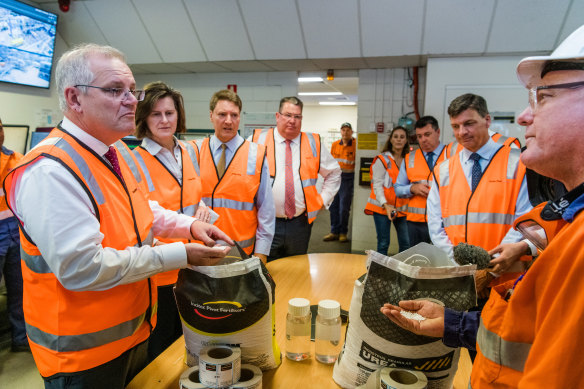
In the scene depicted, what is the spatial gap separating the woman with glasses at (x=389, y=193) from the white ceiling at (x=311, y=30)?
100cm

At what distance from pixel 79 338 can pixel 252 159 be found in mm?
1550

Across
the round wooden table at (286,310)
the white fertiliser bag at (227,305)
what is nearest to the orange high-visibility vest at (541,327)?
the round wooden table at (286,310)

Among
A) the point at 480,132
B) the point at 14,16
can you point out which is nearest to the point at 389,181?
the point at 480,132

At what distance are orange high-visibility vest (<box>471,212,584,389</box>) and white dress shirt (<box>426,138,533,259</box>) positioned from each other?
1221mm

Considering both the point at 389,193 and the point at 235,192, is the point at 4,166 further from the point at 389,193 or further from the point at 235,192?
the point at 389,193

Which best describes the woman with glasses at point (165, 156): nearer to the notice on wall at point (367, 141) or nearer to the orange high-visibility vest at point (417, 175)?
the orange high-visibility vest at point (417, 175)

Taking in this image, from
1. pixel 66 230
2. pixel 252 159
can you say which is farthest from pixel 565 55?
pixel 252 159

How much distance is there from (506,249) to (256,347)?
3.86ft

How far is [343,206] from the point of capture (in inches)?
222

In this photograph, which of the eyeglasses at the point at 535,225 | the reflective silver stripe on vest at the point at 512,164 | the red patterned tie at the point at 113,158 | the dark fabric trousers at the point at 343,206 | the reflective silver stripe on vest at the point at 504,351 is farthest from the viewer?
the dark fabric trousers at the point at 343,206

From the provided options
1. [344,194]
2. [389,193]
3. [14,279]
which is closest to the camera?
[14,279]

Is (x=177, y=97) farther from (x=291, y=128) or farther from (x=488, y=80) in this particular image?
(x=488, y=80)

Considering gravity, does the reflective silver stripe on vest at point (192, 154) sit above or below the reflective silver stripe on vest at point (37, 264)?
above

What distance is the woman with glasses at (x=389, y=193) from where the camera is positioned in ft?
12.7
